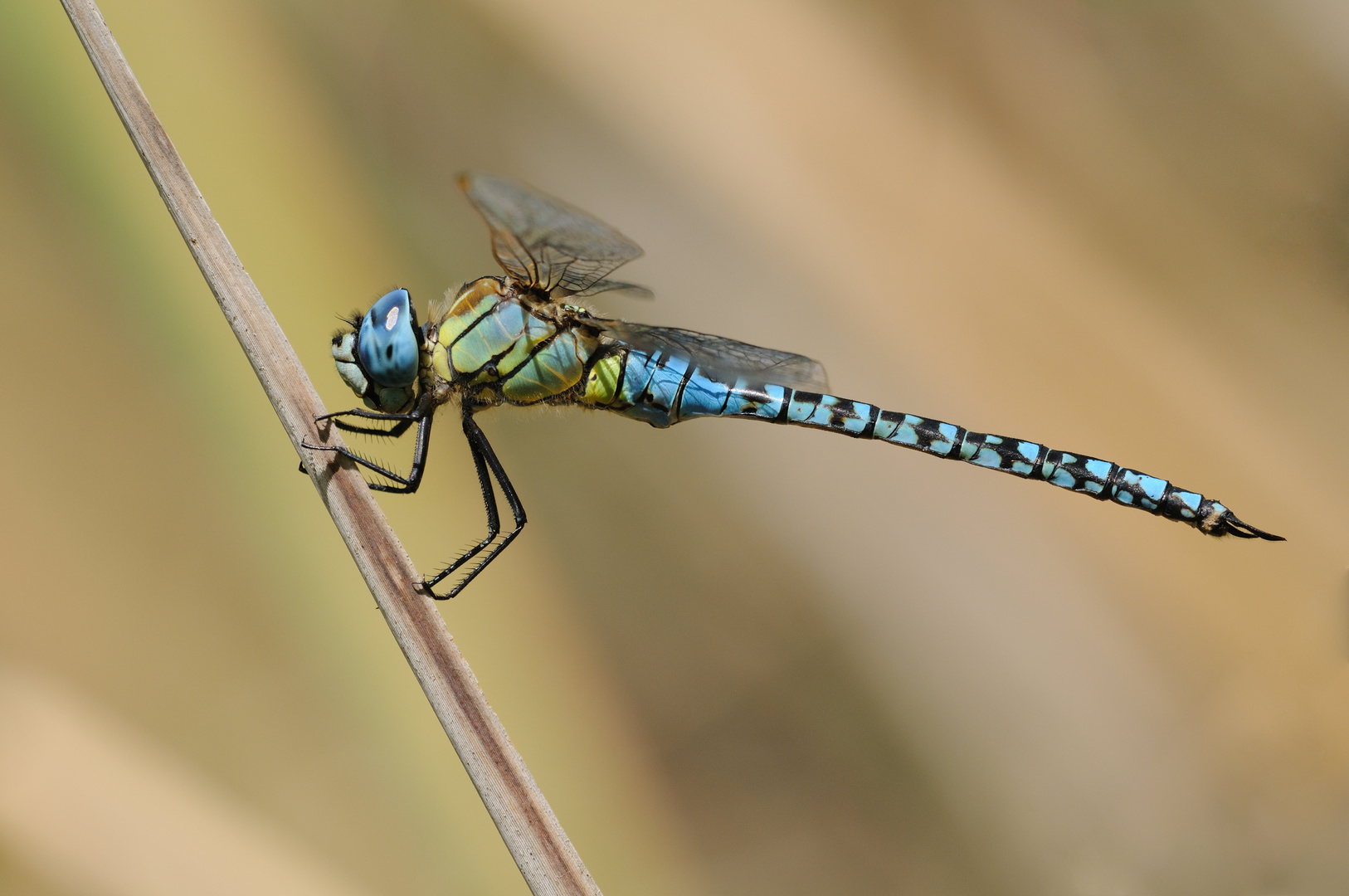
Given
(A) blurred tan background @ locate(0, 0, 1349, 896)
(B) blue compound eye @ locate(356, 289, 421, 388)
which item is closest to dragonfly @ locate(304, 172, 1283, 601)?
(B) blue compound eye @ locate(356, 289, 421, 388)

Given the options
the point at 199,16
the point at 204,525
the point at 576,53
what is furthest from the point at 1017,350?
the point at 199,16

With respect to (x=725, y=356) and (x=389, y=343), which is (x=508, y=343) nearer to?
(x=389, y=343)

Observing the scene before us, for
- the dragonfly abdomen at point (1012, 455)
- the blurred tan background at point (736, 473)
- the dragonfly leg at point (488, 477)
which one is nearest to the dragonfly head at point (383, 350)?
the dragonfly leg at point (488, 477)

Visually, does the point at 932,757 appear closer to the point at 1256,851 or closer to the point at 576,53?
the point at 1256,851

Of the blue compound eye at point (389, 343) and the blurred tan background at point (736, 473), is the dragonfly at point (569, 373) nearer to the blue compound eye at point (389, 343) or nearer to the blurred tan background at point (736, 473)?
the blue compound eye at point (389, 343)

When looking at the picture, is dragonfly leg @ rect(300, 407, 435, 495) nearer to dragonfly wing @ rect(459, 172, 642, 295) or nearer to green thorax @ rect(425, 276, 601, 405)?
green thorax @ rect(425, 276, 601, 405)
